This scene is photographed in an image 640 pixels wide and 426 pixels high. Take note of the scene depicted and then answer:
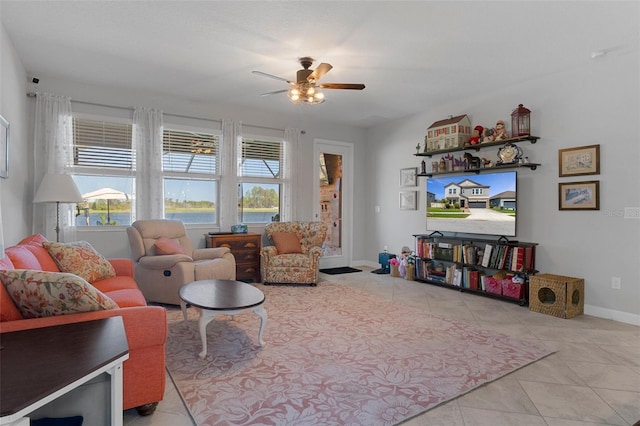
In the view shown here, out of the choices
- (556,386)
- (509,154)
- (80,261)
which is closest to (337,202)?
(509,154)

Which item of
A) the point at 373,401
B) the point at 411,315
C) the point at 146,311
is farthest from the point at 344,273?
the point at 146,311

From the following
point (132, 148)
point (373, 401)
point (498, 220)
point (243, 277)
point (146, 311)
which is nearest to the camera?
point (146, 311)

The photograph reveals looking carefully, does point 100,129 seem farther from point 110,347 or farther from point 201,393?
point 110,347

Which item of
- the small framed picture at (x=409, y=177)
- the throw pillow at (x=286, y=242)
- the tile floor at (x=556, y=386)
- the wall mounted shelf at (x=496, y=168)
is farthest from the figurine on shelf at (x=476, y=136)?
the throw pillow at (x=286, y=242)

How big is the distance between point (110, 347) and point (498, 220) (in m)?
4.40

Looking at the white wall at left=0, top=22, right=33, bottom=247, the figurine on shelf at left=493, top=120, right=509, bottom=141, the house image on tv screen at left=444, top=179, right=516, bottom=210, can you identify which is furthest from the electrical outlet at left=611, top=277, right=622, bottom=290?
the white wall at left=0, top=22, right=33, bottom=247

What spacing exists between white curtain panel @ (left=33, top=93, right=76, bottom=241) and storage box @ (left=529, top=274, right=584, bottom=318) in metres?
5.47

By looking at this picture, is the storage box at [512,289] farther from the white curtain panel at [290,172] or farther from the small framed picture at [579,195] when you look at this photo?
the white curtain panel at [290,172]

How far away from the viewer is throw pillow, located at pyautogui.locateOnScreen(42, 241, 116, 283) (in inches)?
111

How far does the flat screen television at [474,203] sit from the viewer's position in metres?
4.34

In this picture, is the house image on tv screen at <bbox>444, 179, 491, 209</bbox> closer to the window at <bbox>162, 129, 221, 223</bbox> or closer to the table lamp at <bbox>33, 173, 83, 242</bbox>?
the window at <bbox>162, 129, 221, 223</bbox>

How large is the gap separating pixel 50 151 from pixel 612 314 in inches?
257

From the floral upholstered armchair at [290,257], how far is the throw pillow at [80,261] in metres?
2.11

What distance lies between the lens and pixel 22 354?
1184 mm
